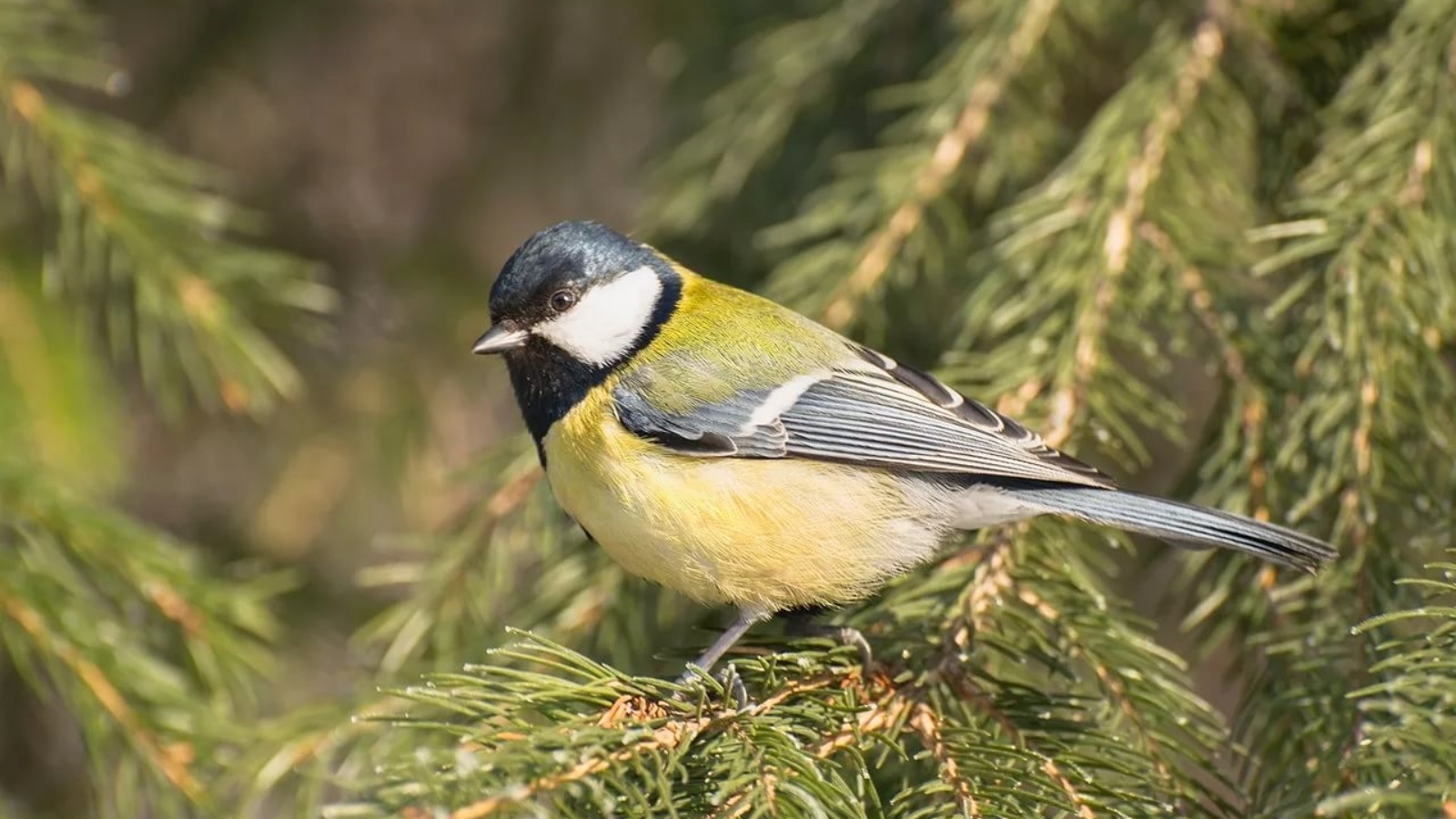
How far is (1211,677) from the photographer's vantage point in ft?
10.1

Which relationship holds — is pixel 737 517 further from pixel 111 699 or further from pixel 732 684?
pixel 111 699

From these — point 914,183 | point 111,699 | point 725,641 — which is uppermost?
Result: point 914,183

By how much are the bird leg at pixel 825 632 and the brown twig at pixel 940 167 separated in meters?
0.41

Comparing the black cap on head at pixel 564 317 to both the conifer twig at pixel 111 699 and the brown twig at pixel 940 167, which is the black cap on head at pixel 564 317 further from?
the conifer twig at pixel 111 699

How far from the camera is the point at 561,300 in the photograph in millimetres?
1672

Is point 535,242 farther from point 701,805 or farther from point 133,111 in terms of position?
point 133,111

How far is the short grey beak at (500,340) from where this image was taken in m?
1.64

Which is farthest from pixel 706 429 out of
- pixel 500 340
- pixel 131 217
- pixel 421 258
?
pixel 421 258

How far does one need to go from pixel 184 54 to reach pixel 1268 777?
7.32ft

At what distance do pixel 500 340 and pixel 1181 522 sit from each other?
0.82 m

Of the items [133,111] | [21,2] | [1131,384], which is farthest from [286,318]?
[1131,384]

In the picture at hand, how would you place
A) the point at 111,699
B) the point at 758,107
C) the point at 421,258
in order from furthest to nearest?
1. the point at 421,258
2. the point at 758,107
3. the point at 111,699

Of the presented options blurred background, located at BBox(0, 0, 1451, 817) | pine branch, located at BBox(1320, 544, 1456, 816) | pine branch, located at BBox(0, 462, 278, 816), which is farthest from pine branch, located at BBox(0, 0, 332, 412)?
pine branch, located at BBox(1320, 544, 1456, 816)

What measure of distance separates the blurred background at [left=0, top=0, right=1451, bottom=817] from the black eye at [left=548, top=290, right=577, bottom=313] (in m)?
0.26
